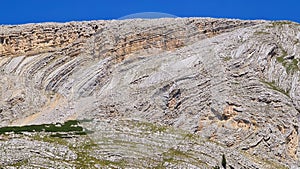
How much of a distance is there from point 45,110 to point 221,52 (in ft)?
48.7

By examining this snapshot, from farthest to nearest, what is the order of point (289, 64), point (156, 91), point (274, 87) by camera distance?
point (289, 64)
point (156, 91)
point (274, 87)

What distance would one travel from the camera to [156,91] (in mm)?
55594

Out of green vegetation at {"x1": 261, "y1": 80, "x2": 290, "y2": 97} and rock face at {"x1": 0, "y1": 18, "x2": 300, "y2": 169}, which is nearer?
rock face at {"x1": 0, "y1": 18, "x2": 300, "y2": 169}

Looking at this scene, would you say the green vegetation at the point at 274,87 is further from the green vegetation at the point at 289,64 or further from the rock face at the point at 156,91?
the green vegetation at the point at 289,64

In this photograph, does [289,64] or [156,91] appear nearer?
[156,91]

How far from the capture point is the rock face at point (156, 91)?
45219mm

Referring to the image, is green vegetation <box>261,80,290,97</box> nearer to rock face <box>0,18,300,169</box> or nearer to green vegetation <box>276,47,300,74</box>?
rock face <box>0,18,300,169</box>

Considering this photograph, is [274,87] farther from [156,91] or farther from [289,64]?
[156,91]

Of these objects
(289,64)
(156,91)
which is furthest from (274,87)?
(156,91)

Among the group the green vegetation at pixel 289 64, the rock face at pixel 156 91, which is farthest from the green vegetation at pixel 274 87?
the green vegetation at pixel 289 64

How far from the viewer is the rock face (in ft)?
148

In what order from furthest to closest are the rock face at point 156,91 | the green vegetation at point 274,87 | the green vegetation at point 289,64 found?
1. the green vegetation at point 289,64
2. the green vegetation at point 274,87
3. the rock face at point 156,91

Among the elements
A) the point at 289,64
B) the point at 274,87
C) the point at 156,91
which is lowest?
the point at 156,91

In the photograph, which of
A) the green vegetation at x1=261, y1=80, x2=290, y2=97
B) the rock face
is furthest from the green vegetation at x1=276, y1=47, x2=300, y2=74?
the green vegetation at x1=261, y1=80, x2=290, y2=97
